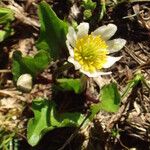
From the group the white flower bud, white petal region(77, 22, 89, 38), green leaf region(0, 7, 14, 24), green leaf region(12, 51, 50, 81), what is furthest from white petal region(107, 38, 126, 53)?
green leaf region(0, 7, 14, 24)

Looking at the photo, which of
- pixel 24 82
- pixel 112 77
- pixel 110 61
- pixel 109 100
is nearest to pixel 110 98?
pixel 109 100

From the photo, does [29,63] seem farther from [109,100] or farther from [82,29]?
[109,100]

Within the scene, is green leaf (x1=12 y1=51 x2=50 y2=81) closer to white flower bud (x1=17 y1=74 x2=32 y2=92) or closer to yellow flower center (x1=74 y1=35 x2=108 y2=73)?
white flower bud (x1=17 y1=74 x2=32 y2=92)

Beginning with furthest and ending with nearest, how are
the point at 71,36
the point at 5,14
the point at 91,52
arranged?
the point at 5,14
the point at 91,52
the point at 71,36

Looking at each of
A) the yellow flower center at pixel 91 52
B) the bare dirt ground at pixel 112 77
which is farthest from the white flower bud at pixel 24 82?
the yellow flower center at pixel 91 52

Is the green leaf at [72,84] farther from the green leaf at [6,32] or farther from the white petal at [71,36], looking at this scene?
the green leaf at [6,32]

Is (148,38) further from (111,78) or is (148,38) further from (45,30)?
(45,30)

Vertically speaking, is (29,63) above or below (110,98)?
above
